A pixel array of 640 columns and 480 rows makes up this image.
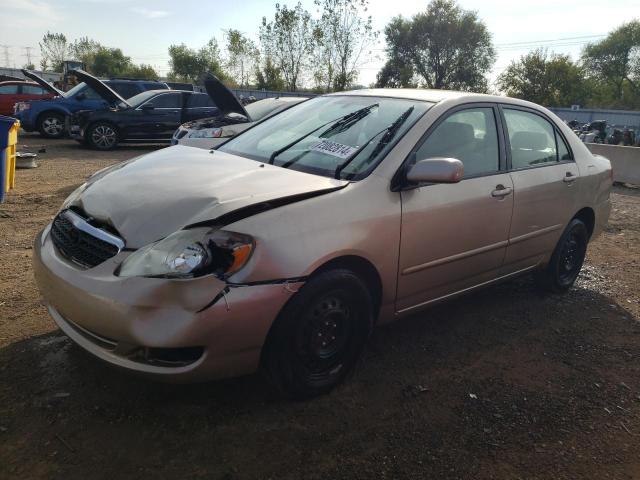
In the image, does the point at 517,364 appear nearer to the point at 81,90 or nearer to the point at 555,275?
the point at 555,275

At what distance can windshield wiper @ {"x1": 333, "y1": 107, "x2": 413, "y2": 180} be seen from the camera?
2.89m

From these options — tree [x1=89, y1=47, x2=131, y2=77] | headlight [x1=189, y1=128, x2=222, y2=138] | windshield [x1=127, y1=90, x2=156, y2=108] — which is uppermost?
tree [x1=89, y1=47, x2=131, y2=77]

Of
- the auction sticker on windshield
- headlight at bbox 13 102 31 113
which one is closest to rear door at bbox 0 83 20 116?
headlight at bbox 13 102 31 113

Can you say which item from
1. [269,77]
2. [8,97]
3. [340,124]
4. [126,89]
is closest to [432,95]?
[340,124]

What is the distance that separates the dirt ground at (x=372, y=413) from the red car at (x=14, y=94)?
50.5 feet

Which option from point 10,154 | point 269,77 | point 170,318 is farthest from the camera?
point 269,77

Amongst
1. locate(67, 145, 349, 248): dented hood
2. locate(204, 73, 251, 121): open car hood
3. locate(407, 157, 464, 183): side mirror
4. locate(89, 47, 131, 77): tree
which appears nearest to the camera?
locate(67, 145, 349, 248): dented hood

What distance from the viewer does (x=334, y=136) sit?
3217 millimetres

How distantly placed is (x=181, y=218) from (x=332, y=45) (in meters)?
34.9

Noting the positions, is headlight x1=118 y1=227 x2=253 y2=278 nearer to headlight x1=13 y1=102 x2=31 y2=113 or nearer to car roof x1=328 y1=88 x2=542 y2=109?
car roof x1=328 y1=88 x2=542 y2=109

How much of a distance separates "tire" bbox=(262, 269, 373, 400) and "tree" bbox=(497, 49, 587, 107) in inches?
1987

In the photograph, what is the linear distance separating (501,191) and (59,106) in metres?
14.6

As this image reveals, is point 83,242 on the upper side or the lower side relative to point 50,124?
lower

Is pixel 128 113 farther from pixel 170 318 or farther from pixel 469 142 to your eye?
pixel 170 318
